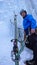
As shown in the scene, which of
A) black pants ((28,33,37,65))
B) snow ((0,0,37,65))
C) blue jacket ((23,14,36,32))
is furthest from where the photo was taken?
snow ((0,0,37,65))

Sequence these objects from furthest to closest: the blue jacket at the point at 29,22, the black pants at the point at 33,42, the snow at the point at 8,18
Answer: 1. the snow at the point at 8,18
2. the blue jacket at the point at 29,22
3. the black pants at the point at 33,42

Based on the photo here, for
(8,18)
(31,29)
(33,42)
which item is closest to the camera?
(33,42)

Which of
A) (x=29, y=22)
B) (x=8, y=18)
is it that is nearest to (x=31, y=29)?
(x=29, y=22)

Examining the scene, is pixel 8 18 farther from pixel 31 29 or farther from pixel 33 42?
pixel 33 42

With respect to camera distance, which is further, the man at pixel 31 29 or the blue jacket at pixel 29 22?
the blue jacket at pixel 29 22

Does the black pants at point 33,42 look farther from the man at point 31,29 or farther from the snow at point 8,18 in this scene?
the snow at point 8,18

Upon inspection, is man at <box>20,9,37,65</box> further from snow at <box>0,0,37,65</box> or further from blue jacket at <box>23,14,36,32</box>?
snow at <box>0,0,37,65</box>

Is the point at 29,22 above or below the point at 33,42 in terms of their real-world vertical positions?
above

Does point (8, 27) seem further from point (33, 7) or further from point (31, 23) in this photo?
point (31, 23)

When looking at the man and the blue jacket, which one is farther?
the blue jacket

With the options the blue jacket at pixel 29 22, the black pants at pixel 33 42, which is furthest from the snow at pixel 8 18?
the black pants at pixel 33 42

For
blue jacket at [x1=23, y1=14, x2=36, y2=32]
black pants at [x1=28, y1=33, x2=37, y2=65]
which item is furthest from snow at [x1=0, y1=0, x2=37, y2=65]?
black pants at [x1=28, y1=33, x2=37, y2=65]

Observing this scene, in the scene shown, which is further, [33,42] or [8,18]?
[8,18]

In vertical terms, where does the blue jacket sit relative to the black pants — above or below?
above
